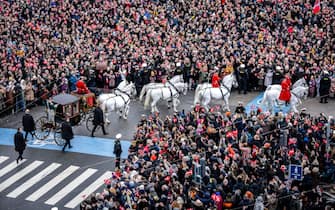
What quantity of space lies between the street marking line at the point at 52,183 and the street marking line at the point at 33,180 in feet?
1.79

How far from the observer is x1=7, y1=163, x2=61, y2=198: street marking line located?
1115 inches

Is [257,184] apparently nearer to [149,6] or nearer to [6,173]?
[6,173]

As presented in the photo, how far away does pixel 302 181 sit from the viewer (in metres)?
24.3

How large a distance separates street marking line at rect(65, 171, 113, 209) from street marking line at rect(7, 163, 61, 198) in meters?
2.26

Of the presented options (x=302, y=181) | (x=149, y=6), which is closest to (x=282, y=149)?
(x=302, y=181)

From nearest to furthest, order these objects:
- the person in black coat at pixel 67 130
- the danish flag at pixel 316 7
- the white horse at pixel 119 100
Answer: the person in black coat at pixel 67 130 → the white horse at pixel 119 100 → the danish flag at pixel 316 7

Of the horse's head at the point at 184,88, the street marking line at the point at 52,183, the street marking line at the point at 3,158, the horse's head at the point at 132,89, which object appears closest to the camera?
the street marking line at the point at 52,183

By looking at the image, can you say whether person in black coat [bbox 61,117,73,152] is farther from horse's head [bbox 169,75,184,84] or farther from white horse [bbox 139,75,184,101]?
horse's head [bbox 169,75,184,84]

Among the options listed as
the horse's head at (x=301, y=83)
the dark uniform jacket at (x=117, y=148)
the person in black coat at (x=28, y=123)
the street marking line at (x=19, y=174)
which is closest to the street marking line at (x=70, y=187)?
the dark uniform jacket at (x=117, y=148)

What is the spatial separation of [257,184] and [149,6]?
25222mm

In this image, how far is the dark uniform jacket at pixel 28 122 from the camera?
32281mm

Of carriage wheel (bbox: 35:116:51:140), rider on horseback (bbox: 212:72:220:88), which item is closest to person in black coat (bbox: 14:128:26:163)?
carriage wheel (bbox: 35:116:51:140)

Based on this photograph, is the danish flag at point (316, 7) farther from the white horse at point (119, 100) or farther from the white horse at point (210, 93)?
the white horse at point (119, 100)

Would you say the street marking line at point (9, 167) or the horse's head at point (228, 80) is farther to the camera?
the horse's head at point (228, 80)
